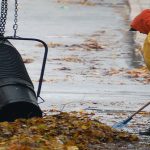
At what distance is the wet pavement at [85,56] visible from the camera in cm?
1085

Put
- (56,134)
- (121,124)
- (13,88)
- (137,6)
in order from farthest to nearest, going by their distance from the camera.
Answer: (137,6) < (121,124) < (13,88) < (56,134)

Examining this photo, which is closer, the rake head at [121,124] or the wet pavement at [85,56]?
the rake head at [121,124]

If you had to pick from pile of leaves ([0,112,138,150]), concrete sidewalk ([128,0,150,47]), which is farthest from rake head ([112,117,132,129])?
concrete sidewalk ([128,0,150,47])

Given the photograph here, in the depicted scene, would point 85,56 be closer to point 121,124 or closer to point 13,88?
point 121,124

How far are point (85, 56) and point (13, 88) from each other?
7.28 m

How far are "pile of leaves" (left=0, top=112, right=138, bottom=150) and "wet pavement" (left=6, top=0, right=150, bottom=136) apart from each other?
4.30 ft

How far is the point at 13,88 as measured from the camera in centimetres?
793

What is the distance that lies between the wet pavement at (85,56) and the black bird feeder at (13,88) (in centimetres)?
173

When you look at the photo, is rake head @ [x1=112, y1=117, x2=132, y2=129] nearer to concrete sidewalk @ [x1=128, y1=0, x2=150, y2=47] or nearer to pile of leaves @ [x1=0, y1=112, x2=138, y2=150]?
pile of leaves @ [x1=0, y1=112, x2=138, y2=150]

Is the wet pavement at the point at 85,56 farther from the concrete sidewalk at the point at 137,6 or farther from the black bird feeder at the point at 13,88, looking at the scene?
the black bird feeder at the point at 13,88

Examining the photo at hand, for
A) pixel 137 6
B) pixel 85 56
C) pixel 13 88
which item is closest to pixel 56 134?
pixel 13 88

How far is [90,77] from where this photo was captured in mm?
12875

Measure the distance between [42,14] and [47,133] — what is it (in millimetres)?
14731

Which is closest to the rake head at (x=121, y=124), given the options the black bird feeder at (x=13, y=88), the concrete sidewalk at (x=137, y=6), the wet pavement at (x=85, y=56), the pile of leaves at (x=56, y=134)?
the wet pavement at (x=85, y=56)
